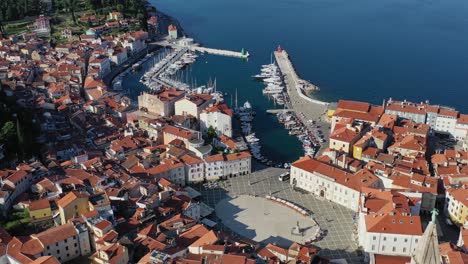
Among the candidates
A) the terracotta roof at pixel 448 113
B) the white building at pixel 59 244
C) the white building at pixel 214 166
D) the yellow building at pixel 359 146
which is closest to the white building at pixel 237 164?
the white building at pixel 214 166

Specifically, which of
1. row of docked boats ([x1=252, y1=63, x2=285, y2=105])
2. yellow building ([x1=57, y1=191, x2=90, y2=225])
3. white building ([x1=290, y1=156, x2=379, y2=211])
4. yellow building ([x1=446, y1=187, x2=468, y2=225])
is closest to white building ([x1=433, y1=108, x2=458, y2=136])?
yellow building ([x1=446, y1=187, x2=468, y2=225])

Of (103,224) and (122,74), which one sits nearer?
(103,224)

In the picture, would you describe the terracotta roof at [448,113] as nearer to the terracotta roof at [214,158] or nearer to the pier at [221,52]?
the terracotta roof at [214,158]

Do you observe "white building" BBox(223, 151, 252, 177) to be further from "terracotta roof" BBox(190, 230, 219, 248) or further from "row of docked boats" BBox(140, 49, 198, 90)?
"row of docked boats" BBox(140, 49, 198, 90)

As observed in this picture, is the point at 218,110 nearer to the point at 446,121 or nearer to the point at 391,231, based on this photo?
the point at 446,121

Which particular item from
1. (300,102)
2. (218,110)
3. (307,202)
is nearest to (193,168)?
(307,202)

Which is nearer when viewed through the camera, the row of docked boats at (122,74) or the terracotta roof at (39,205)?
the terracotta roof at (39,205)
